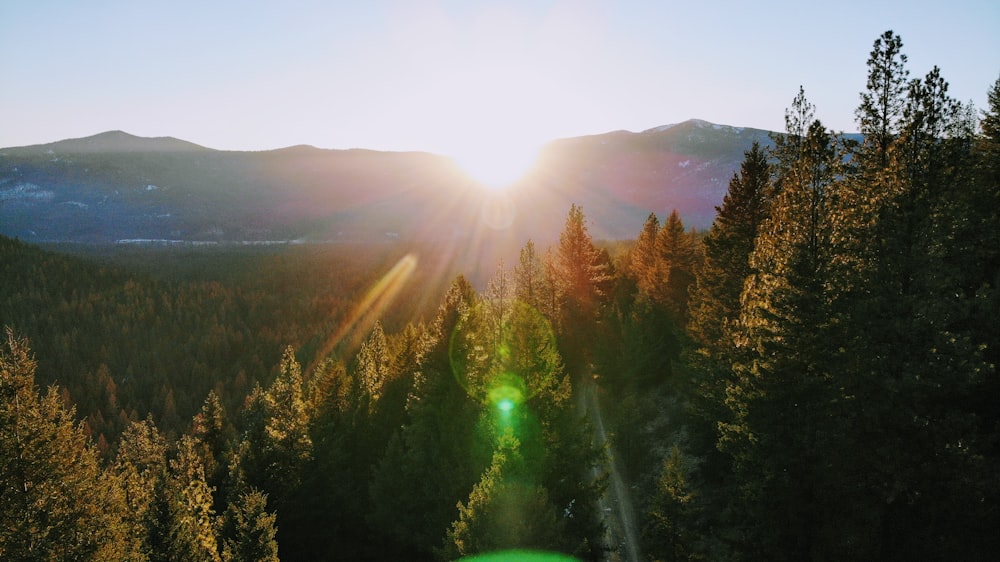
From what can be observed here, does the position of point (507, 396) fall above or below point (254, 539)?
above

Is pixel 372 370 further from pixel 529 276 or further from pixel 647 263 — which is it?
pixel 647 263

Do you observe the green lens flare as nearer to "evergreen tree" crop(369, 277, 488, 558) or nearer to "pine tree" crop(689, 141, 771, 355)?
"evergreen tree" crop(369, 277, 488, 558)

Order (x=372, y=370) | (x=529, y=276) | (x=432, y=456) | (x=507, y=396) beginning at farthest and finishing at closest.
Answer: (x=529, y=276) < (x=372, y=370) < (x=432, y=456) < (x=507, y=396)

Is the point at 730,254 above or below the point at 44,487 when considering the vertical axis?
above

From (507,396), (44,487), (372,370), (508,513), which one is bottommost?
(372,370)

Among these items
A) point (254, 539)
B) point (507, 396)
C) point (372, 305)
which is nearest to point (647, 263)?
point (507, 396)

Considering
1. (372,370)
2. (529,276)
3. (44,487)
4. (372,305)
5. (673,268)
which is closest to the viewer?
(44,487)

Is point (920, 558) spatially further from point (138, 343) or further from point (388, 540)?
point (138, 343)

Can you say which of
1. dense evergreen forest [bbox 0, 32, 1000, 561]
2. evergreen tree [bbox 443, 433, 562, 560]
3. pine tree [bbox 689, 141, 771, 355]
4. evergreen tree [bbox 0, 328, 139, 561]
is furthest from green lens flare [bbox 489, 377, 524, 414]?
evergreen tree [bbox 0, 328, 139, 561]

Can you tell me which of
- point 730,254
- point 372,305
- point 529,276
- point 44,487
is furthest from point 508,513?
point 372,305

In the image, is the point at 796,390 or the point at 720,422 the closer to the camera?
the point at 796,390

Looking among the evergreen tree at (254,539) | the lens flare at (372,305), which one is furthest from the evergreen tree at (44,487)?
the lens flare at (372,305)

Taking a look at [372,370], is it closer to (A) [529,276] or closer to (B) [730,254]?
(A) [529,276]
